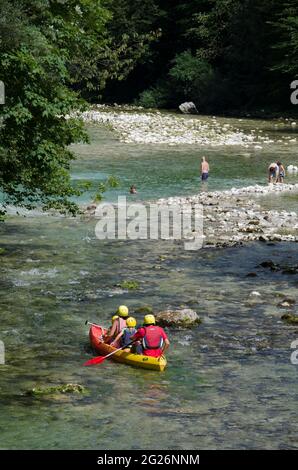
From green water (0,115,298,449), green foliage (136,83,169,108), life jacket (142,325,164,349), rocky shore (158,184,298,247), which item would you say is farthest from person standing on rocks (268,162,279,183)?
green foliage (136,83,169,108)

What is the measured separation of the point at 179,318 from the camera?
76.1 feet

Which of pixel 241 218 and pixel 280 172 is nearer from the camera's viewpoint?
pixel 241 218

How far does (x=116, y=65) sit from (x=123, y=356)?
1091 centimetres

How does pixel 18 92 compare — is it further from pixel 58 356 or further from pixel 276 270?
pixel 276 270

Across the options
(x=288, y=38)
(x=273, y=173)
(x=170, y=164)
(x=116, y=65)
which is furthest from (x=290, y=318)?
(x=288, y=38)

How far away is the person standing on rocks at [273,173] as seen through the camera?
152 feet

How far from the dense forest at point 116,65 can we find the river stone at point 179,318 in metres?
5.08

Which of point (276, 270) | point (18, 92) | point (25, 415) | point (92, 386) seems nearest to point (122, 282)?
point (276, 270)

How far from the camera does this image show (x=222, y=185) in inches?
1823

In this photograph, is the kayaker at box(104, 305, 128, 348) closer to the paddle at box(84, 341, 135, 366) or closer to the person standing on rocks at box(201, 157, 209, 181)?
the paddle at box(84, 341, 135, 366)

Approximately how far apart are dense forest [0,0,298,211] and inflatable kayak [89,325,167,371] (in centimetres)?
550

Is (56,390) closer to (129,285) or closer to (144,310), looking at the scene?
(144,310)

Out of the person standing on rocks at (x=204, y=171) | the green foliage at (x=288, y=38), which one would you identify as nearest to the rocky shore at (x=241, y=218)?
the person standing on rocks at (x=204, y=171)

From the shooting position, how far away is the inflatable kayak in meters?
19.8
